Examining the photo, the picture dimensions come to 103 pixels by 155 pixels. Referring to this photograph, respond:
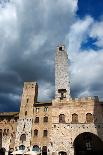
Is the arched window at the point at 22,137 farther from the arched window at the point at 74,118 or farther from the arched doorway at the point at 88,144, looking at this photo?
the arched window at the point at 74,118

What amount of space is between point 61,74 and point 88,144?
1357 centimetres

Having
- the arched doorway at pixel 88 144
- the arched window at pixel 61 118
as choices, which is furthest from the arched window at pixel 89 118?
the arched window at pixel 61 118

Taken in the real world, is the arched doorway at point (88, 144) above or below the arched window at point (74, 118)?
below

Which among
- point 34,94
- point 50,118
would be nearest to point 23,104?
point 34,94

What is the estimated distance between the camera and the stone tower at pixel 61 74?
4066cm

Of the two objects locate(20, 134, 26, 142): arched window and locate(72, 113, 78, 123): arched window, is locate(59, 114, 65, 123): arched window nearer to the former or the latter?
locate(72, 113, 78, 123): arched window

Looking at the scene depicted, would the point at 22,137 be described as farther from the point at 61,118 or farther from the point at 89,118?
the point at 89,118

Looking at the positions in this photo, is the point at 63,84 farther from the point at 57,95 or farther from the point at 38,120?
the point at 38,120

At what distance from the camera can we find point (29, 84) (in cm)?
4353

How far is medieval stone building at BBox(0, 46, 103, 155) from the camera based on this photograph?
35.0 meters

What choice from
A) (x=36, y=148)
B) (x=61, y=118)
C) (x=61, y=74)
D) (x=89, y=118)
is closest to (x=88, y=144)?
(x=89, y=118)

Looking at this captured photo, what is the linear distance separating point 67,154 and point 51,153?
248 centimetres

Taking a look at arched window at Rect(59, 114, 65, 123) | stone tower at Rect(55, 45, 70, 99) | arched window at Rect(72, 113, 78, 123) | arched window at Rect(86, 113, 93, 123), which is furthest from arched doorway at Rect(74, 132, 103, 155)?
stone tower at Rect(55, 45, 70, 99)

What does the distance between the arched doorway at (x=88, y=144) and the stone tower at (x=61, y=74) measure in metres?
7.46
